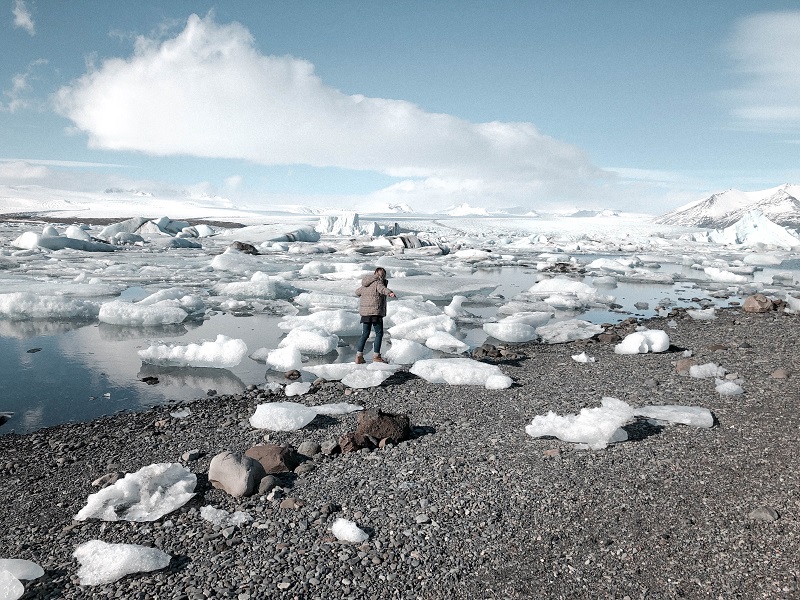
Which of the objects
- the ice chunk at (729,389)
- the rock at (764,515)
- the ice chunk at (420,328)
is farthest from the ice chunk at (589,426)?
the ice chunk at (420,328)

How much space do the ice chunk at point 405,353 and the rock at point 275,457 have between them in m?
3.38

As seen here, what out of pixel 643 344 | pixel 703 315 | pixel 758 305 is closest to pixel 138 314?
pixel 643 344

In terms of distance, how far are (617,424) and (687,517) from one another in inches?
48.5

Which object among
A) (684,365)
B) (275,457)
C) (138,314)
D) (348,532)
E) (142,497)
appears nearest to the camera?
(348,532)

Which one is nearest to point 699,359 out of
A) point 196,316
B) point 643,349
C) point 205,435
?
point 643,349

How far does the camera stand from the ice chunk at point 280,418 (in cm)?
540

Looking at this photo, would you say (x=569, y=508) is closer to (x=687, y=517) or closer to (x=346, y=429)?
(x=687, y=517)

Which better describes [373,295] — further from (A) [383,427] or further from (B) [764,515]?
(B) [764,515]

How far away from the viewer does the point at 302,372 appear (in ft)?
25.2

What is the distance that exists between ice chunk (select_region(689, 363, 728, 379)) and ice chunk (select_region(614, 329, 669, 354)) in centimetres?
134

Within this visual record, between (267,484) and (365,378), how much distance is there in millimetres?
2667

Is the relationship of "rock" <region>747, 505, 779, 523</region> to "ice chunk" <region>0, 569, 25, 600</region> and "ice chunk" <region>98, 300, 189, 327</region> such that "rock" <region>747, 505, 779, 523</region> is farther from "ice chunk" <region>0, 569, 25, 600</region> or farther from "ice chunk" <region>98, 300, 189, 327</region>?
"ice chunk" <region>98, 300, 189, 327</region>

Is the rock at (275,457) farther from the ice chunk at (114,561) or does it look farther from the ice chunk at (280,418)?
the ice chunk at (114,561)

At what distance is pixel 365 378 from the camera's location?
6730mm
